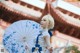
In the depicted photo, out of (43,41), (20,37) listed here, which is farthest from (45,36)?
(20,37)

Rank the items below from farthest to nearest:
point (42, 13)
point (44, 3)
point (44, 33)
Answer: point (44, 3) < point (42, 13) < point (44, 33)

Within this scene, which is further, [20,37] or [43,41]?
[20,37]

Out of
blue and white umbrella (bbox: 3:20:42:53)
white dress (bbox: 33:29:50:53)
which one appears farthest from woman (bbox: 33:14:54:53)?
blue and white umbrella (bbox: 3:20:42:53)

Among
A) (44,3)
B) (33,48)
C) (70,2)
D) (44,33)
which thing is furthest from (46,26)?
(70,2)

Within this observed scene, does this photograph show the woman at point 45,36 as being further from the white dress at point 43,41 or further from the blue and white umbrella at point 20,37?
the blue and white umbrella at point 20,37

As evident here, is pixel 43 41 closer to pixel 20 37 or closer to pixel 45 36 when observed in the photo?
pixel 45 36

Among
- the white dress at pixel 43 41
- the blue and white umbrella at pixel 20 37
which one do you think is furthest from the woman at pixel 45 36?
the blue and white umbrella at pixel 20 37

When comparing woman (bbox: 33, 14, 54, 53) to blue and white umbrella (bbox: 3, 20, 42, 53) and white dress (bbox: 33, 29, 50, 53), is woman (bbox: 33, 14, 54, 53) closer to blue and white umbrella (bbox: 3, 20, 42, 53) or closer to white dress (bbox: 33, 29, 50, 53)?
white dress (bbox: 33, 29, 50, 53)

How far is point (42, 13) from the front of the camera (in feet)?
13.2

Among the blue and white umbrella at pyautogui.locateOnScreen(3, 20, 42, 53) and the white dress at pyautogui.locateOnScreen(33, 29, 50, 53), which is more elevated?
the white dress at pyautogui.locateOnScreen(33, 29, 50, 53)

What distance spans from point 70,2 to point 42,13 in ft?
2.31

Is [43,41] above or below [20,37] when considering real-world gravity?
above

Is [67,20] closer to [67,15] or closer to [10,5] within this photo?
[67,15]

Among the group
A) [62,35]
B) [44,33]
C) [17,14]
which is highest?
[44,33]
